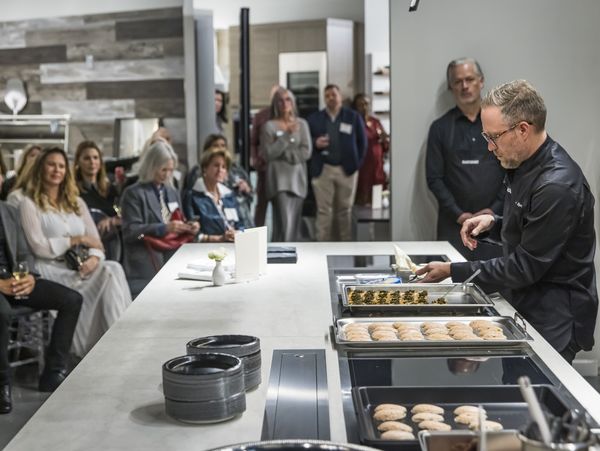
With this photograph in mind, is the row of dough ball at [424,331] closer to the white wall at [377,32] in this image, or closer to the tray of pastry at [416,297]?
the tray of pastry at [416,297]

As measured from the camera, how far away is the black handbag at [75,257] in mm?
4906

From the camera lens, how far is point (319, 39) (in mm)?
10664

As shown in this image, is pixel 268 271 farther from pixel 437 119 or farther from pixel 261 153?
pixel 261 153

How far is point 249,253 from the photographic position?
3.22 m

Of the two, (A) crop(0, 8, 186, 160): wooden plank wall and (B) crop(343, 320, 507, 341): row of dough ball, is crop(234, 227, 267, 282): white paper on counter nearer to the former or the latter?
(B) crop(343, 320, 507, 341): row of dough ball

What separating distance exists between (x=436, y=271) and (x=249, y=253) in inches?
28.9

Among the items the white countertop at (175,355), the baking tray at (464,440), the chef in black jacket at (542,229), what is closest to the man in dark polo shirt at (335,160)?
the white countertop at (175,355)

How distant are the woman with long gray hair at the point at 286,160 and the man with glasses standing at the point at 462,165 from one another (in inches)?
95.5

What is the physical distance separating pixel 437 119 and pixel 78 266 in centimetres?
212

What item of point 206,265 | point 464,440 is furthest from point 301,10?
point 464,440

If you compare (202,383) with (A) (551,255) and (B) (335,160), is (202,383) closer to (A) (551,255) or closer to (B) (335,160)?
(A) (551,255)

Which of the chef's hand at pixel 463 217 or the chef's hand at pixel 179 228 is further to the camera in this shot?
the chef's hand at pixel 179 228

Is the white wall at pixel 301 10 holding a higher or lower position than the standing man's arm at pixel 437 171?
higher

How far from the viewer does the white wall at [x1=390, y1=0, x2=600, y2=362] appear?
15.3 feet
